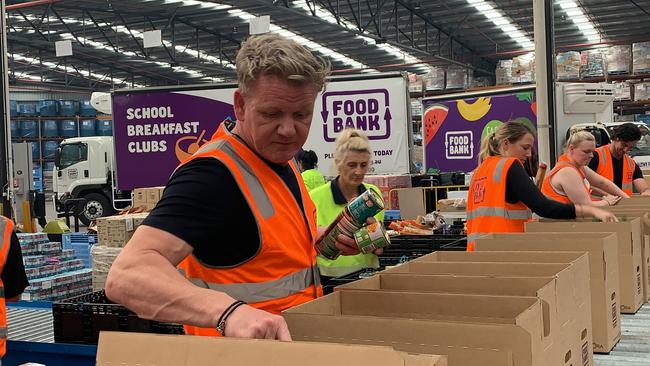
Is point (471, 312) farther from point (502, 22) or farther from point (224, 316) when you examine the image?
point (502, 22)

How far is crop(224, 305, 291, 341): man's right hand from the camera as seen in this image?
1.20 metres

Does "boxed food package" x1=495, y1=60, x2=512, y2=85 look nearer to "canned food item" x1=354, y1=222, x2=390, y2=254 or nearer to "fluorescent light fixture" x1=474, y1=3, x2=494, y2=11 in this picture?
"fluorescent light fixture" x1=474, y1=3, x2=494, y2=11

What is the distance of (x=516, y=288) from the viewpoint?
183cm

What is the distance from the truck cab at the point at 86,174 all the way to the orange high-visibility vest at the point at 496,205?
1372 centimetres

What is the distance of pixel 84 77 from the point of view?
26969 mm

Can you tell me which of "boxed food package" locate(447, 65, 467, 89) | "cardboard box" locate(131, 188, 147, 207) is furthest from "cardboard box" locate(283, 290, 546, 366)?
"boxed food package" locate(447, 65, 467, 89)

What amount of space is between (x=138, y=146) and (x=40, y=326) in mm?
5203

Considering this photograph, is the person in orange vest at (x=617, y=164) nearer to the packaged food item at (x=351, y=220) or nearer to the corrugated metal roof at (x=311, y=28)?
the packaged food item at (x=351, y=220)

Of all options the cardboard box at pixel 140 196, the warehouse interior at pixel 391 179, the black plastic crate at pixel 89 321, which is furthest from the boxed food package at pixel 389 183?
the black plastic crate at pixel 89 321

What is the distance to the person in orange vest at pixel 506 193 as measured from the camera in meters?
3.76

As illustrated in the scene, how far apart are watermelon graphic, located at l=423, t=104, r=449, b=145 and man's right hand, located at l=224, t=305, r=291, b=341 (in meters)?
11.4

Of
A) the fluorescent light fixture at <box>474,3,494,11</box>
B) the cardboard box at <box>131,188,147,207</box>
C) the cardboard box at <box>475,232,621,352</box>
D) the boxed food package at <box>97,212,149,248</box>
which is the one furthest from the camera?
the fluorescent light fixture at <box>474,3,494,11</box>

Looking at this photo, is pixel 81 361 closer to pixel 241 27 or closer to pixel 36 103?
pixel 241 27

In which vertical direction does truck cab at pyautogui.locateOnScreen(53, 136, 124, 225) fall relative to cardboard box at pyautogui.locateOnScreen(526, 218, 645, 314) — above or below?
above
